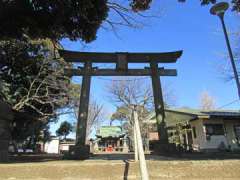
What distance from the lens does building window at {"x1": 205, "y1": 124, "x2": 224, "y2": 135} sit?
71.9ft

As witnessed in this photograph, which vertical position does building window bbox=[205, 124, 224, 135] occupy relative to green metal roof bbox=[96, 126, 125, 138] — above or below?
below

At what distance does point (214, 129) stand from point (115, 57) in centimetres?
1358

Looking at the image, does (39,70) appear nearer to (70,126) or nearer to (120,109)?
(120,109)

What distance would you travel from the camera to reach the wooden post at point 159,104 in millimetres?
10836

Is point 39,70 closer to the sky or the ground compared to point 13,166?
closer to the sky

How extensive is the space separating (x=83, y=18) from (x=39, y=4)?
5.02ft

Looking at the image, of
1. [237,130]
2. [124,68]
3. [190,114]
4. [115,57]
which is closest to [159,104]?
[124,68]

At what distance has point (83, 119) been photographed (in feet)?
35.1

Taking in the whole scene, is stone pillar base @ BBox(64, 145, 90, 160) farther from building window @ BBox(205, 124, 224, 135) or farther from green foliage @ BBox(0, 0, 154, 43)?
building window @ BBox(205, 124, 224, 135)

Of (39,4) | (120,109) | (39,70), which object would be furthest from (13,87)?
(120,109)

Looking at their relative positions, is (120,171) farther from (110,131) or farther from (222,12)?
(110,131)

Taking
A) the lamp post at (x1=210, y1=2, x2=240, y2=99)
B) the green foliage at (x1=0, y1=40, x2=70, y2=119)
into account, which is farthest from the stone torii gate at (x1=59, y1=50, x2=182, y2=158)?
the green foliage at (x1=0, y1=40, x2=70, y2=119)

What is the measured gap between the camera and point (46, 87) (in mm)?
18875

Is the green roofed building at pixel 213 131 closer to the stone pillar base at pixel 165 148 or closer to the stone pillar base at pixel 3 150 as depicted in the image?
the stone pillar base at pixel 165 148
